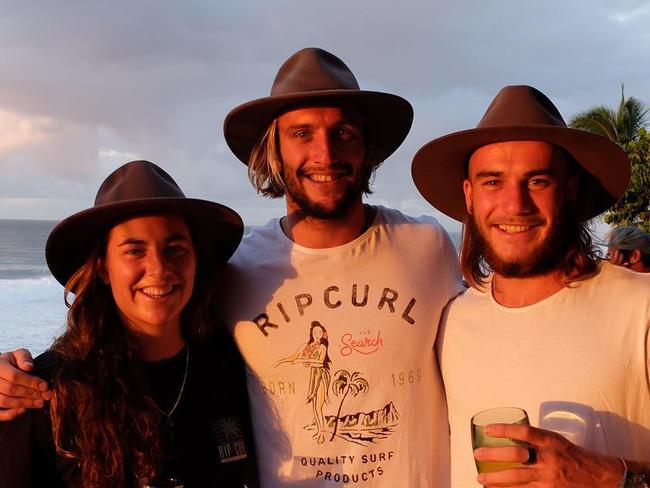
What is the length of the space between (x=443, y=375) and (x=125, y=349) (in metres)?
1.58

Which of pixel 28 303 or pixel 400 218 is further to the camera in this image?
pixel 28 303

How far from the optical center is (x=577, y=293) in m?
2.79

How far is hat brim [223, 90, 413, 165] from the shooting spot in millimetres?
3457

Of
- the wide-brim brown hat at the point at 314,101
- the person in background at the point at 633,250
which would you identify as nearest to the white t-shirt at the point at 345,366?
the wide-brim brown hat at the point at 314,101

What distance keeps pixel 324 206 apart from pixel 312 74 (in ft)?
2.49

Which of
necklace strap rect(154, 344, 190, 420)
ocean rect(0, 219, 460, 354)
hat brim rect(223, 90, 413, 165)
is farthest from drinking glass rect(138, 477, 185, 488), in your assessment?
ocean rect(0, 219, 460, 354)

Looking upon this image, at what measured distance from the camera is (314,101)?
349 cm

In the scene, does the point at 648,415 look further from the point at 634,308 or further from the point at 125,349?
the point at 125,349

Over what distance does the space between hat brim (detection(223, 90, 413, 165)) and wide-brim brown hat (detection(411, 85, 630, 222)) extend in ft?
1.56

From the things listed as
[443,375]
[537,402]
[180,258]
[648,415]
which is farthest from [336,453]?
[648,415]

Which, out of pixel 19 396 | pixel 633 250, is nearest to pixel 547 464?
pixel 19 396

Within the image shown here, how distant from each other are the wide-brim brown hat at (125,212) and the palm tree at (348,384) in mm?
980

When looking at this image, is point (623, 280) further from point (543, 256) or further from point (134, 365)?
point (134, 365)

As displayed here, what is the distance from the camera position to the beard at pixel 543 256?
284cm
